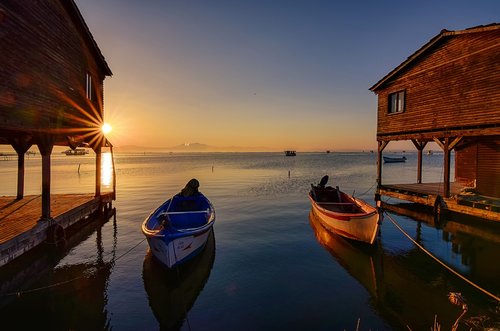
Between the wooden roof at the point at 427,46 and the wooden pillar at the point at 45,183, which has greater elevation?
the wooden roof at the point at 427,46

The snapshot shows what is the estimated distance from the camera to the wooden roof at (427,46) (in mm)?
15123

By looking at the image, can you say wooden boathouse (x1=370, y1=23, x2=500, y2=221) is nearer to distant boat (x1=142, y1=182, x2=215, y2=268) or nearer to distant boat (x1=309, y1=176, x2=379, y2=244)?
distant boat (x1=309, y1=176, x2=379, y2=244)

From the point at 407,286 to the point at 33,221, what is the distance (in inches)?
612

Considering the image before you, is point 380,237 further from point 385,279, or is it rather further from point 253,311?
point 253,311

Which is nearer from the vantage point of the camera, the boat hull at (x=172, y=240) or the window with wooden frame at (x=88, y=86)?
the boat hull at (x=172, y=240)

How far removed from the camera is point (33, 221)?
12.9 metres

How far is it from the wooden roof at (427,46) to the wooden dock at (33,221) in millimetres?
23203

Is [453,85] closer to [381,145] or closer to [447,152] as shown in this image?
[447,152]

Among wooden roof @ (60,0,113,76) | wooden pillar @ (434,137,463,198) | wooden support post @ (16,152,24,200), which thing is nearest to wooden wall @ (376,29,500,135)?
wooden pillar @ (434,137,463,198)

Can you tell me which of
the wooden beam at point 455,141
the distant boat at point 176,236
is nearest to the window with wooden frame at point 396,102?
the wooden beam at point 455,141

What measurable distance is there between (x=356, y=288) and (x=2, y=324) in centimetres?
1052

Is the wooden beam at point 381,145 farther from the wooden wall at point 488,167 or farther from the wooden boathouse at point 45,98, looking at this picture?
the wooden boathouse at point 45,98

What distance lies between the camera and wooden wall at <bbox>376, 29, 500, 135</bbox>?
1525cm

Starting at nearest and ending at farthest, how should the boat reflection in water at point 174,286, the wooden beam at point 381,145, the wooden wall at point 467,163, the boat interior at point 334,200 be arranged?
the boat reflection in water at point 174,286, the boat interior at point 334,200, the wooden wall at point 467,163, the wooden beam at point 381,145
